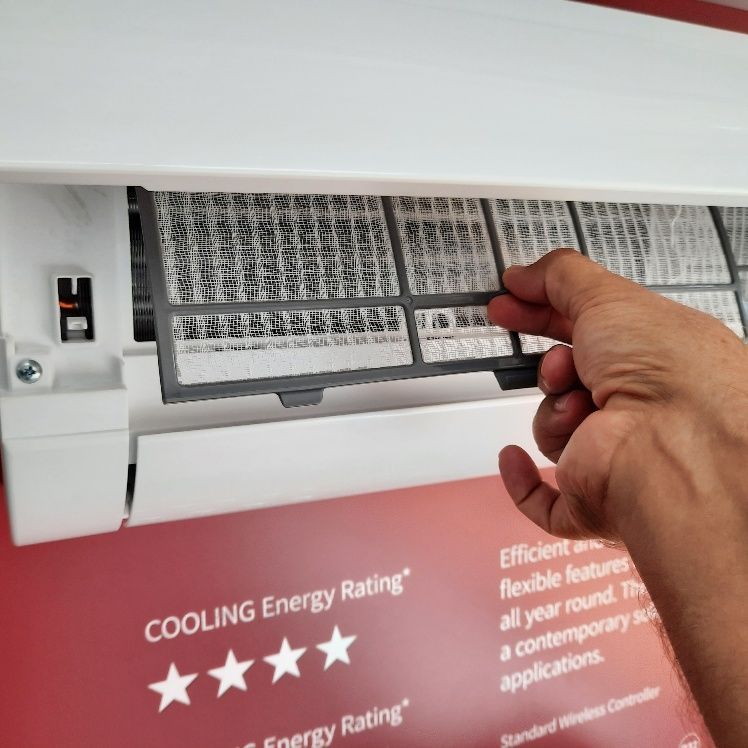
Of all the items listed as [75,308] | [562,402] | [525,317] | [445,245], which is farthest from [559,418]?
[75,308]

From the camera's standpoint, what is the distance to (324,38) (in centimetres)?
60

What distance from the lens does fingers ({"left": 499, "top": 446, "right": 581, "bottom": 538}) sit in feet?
2.99

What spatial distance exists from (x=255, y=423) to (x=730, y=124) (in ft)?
1.90

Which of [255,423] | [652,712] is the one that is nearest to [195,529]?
[255,423]

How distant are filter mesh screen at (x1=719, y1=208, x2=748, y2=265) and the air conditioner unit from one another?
0.17 metres

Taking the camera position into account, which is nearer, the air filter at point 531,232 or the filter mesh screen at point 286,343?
the filter mesh screen at point 286,343

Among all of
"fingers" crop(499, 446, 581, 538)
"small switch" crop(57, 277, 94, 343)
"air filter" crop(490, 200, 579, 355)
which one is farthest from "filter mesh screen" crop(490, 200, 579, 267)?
"small switch" crop(57, 277, 94, 343)

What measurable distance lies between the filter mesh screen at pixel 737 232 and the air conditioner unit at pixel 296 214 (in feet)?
0.56

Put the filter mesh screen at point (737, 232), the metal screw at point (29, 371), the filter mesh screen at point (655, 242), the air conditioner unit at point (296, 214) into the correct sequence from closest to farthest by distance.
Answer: the air conditioner unit at point (296, 214) → the metal screw at point (29, 371) → the filter mesh screen at point (655, 242) → the filter mesh screen at point (737, 232)

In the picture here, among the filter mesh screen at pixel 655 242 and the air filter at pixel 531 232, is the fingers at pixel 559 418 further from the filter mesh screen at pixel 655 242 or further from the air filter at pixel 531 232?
the filter mesh screen at pixel 655 242

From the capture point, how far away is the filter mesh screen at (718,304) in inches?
37.5

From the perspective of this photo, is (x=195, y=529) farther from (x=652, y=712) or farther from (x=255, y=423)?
(x=652, y=712)

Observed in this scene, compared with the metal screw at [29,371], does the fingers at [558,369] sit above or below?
below

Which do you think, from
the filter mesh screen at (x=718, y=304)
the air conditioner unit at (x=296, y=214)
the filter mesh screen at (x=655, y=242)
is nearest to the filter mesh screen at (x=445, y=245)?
the air conditioner unit at (x=296, y=214)
